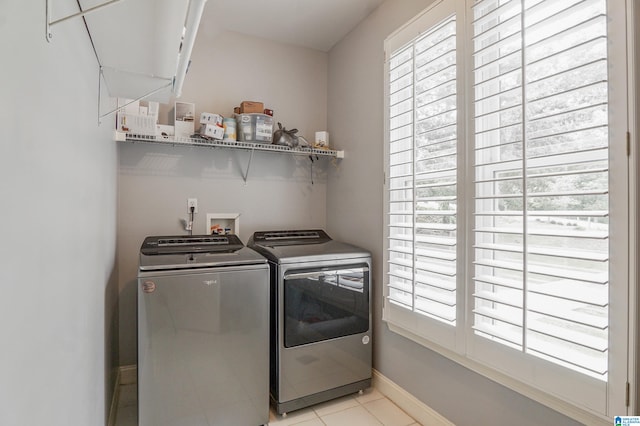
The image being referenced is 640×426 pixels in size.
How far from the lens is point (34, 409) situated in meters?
0.66

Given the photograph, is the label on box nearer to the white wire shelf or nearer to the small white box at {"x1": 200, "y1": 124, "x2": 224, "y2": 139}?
the white wire shelf

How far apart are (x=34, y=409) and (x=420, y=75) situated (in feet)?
6.50

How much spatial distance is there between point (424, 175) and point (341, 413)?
4.96ft

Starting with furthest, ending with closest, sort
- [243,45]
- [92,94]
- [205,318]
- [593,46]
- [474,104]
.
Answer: [243,45]
[205,318]
[474,104]
[92,94]
[593,46]

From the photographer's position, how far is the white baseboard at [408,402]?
1848mm

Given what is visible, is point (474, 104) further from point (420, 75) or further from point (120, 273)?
point (120, 273)

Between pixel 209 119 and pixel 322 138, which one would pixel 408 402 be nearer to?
pixel 322 138

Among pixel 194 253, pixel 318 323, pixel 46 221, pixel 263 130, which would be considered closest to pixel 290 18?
pixel 263 130

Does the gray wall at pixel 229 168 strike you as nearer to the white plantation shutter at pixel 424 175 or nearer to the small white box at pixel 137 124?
the small white box at pixel 137 124

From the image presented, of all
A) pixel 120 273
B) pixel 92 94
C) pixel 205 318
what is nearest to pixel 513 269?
pixel 205 318

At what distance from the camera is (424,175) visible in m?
1.84

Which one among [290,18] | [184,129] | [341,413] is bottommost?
[341,413]

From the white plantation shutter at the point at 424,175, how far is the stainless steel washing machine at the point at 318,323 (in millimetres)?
283

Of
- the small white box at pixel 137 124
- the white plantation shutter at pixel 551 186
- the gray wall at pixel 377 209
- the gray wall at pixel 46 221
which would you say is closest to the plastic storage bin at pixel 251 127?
the small white box at pixel 137 124
